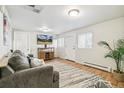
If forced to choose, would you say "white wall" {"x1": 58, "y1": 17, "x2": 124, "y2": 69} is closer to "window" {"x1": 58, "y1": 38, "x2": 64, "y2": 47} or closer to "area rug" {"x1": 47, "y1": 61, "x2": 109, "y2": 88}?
"area rug" {"x1": 47, "y1": 61, "x2": 109, "y2": 88}

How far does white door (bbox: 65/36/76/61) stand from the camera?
579cm

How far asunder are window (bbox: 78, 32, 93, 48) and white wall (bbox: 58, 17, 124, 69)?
0.21m

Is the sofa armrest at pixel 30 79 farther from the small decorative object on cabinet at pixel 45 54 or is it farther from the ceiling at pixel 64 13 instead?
the small decorative object on cabinet at pixel 45 54

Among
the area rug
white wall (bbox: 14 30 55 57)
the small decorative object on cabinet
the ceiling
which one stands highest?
the ceiling

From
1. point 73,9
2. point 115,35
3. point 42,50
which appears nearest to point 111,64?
point 115,35

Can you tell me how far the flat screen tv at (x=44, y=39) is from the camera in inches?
262

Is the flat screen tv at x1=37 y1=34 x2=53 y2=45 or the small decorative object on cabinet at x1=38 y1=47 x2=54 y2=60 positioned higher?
the flat screen tv at x1=37 y1=34 x2=53 y2=45

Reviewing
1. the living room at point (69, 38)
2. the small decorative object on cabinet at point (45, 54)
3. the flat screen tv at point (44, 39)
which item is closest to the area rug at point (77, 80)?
the living room at point (69, 38)

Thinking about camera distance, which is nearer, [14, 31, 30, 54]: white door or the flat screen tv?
[14, 31, 30, 54]: white door

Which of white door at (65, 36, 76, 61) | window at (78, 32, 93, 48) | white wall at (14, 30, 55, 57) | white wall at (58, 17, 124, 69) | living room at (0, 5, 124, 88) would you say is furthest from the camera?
white wall at (14, 30, 55, 57)

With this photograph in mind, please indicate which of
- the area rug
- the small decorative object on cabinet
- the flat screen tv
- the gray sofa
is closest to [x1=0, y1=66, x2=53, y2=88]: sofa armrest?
the gray sofa

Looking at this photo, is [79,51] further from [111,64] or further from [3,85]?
[3,85]

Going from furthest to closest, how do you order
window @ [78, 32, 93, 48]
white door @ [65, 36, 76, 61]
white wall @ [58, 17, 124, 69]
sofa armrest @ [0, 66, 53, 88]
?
1. white door @ [65, 36, 76, 61]
2. window @ [78, 32, 93, 48]
3. white wall @ [58, 17, 124, 69]
4. sofa armrest @ [0, 66, 53, 88]

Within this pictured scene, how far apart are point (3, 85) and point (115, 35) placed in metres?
3.63
